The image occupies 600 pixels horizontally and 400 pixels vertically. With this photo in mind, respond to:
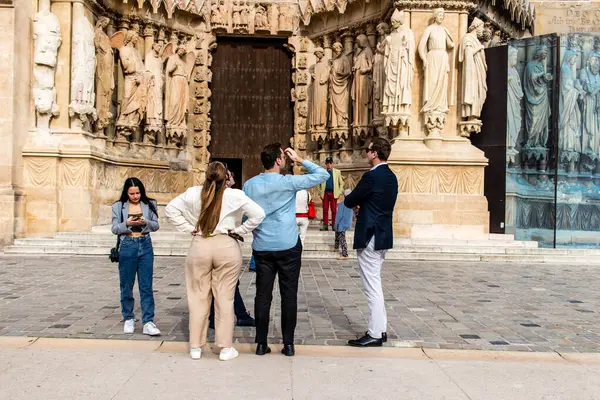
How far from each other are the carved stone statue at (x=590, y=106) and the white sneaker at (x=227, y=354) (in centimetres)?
1093

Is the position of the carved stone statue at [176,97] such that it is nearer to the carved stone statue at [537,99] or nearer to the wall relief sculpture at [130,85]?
the wall relief sculpture at [130,85]

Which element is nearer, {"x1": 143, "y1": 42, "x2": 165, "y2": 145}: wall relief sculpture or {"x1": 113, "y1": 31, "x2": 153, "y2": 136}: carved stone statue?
{"x1": 113, "y1": 31, "x2": 153, "y2": 136}: carved stone statue

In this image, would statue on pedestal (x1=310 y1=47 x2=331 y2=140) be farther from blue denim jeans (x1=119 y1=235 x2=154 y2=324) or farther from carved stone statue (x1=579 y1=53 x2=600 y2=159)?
blue denim jeans (x1=119 y1=235 x2=154 y2=324)

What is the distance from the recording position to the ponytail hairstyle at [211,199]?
198 inches

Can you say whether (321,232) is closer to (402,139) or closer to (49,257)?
(402,139)

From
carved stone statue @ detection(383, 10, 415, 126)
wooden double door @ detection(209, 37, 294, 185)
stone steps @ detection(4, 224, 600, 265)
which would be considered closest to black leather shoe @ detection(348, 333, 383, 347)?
stone steps @ detection(4, 224, 600, 265)

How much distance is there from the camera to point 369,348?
557cm

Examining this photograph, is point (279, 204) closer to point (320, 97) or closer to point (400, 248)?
point (400, 248)

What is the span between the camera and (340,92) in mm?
17125

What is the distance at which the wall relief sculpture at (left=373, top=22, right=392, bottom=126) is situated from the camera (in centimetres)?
1538

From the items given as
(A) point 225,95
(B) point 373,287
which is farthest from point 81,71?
(B) point 373,287

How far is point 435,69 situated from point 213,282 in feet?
32.5

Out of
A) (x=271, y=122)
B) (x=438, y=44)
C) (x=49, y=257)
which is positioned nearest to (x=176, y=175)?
(x=271, y=122)

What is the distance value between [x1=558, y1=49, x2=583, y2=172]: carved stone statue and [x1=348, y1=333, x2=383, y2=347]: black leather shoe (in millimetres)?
9508
